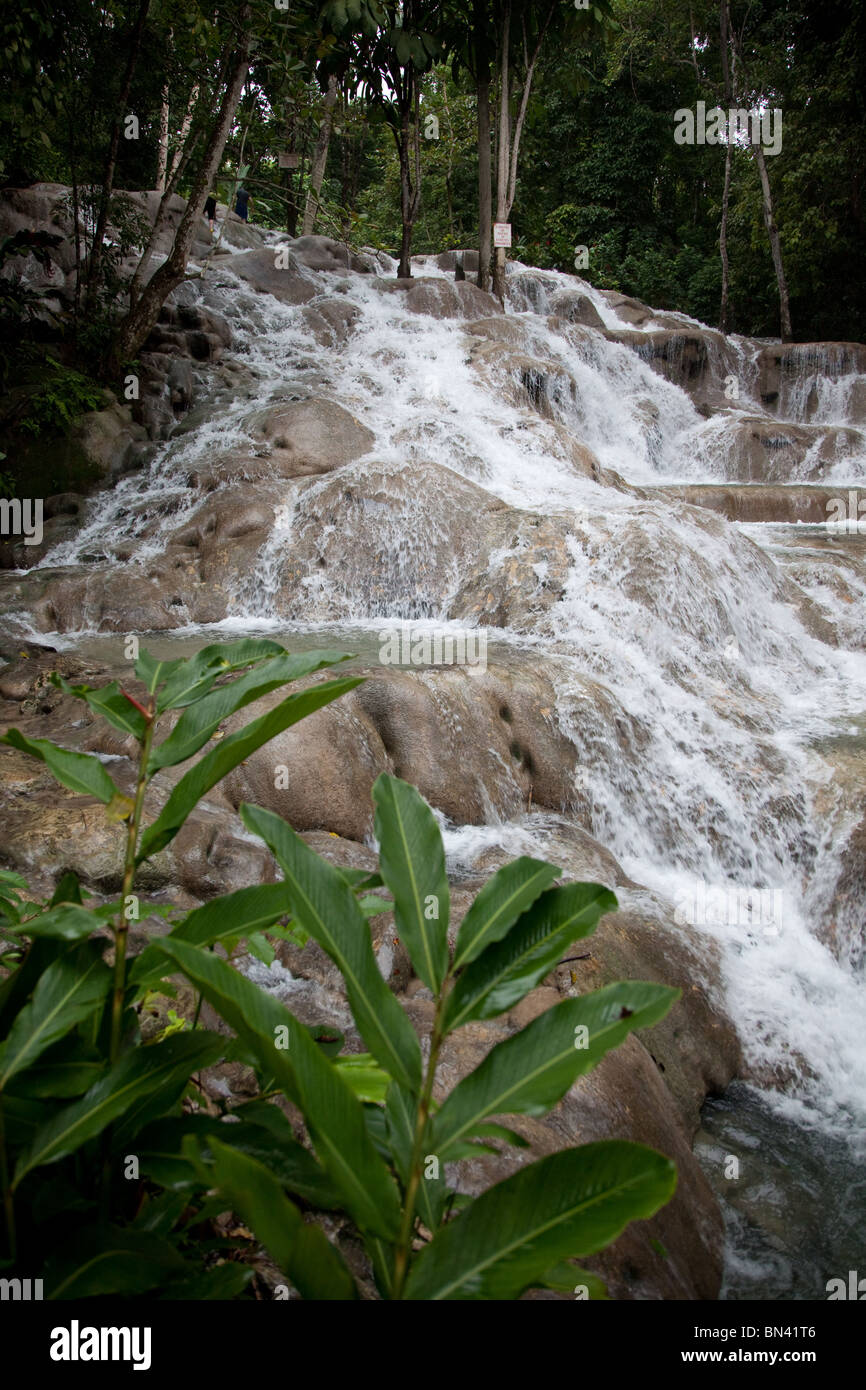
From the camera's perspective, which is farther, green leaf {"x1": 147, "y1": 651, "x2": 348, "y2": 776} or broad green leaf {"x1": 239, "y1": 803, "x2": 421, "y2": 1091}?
green leaf {"x1": 147, "y1": 651, "x2": 348, "y2": 776}

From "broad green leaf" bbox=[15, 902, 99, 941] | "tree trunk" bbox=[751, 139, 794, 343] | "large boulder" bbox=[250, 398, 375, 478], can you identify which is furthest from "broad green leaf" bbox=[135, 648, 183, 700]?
"tree trunk" bbox=[751, 139, 794, 343]

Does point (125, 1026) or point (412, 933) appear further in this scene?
point (125, 1026)

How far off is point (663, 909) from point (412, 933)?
13.0ft

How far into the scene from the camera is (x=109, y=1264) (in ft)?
2.99

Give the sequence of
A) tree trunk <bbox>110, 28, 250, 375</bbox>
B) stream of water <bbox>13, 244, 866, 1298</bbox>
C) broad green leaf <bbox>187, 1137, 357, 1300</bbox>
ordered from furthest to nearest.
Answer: tree trunk <bbox>110, 28, 250, 375</bbox> < stream of water <bbox>13, 244, 866, 1298</bbox> < broad green leaf <bbox>187, 1137, 357, 1300</bbox>

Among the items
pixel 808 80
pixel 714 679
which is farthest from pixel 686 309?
pixel 714 679

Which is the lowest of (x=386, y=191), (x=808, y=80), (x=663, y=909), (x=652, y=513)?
(x=663, y=909)

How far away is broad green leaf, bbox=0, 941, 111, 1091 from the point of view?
0.98 meters

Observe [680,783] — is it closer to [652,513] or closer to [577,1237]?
[652,513]

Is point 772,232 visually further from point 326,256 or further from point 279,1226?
point 279,1226

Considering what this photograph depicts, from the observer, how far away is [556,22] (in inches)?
582

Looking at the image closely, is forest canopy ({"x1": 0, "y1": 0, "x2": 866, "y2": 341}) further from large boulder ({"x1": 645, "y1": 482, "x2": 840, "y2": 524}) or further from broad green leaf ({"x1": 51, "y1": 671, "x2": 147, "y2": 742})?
broad green leaf ({"x1": 51, "y1": 671, "x2": 147, "y2": 742})

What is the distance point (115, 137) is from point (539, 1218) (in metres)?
11.5

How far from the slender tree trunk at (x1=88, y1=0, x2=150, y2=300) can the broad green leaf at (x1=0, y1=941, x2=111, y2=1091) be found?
10.5 metres
